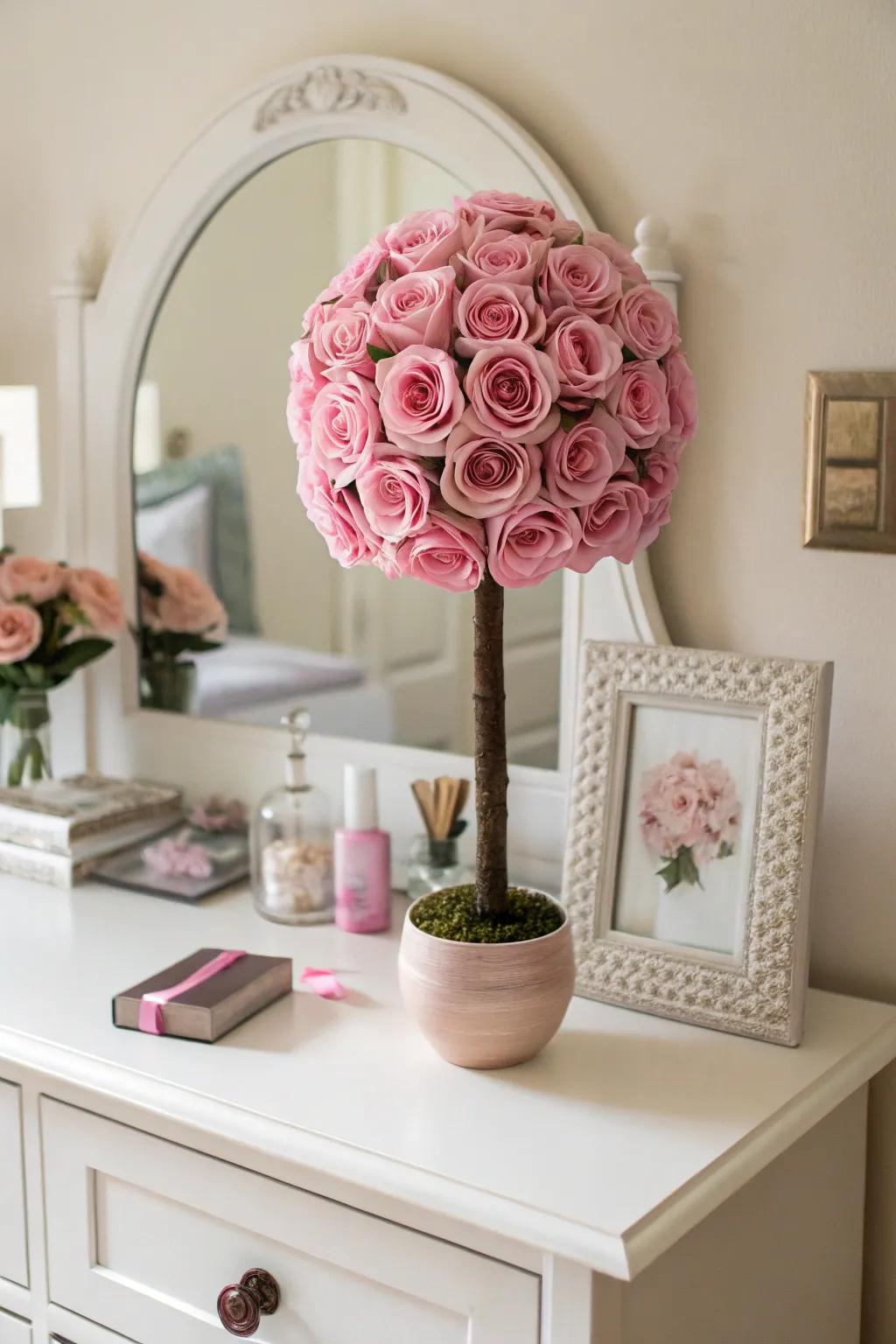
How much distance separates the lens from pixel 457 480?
1013mm

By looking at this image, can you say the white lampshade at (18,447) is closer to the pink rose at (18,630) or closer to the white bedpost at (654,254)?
the pink rose at (18,630)

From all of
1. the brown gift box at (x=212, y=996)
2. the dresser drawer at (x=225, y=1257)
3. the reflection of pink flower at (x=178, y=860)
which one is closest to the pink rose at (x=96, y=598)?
the reflection of pink flower at (x=178, y=860)

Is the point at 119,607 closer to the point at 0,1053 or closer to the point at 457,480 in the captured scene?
the point at 0,1053

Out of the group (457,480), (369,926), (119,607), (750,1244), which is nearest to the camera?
(457,480)

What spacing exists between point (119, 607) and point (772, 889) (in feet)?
3.10

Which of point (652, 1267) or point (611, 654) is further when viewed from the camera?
point (611, 654)

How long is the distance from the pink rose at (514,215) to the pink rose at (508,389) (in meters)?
0.12

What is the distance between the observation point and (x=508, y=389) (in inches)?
39.8

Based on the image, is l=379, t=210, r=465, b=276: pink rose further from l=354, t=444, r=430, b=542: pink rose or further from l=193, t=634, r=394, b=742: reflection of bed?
l=193, t=634, r=394, b=742: reflection of bed

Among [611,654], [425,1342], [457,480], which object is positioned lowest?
[425,1342]

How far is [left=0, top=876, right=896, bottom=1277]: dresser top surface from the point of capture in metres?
0.99

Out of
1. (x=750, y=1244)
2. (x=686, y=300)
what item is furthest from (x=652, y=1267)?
(x=686, y=300)

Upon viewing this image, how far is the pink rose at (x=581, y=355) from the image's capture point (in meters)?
1.01

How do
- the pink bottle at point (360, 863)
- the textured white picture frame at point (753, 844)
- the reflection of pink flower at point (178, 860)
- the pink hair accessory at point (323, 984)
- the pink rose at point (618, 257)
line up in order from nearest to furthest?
the pink rose at point (618, 257) < the textured white picture frame at point (753, 844) < the pink hair accessory at point (323, 984) < the pink bottle at point (360, 863) < the reflection of pink flower at point (178, 860)
